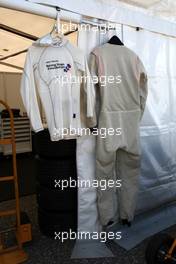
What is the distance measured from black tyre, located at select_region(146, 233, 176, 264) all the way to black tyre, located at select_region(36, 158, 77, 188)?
0.89 meters

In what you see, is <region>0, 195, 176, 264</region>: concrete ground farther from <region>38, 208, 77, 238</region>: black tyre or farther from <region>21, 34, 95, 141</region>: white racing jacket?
<region>21, 34, 95, 141</region>: white racing jacket

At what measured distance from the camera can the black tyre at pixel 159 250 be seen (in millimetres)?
1866

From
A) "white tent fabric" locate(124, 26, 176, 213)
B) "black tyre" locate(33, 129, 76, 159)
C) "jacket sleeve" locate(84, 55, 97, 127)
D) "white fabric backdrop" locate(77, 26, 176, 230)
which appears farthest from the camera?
"white tent fabric" locate(124, 26, 176, 213)

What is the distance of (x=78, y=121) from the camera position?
2.20m

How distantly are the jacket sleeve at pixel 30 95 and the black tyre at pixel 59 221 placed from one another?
912mm

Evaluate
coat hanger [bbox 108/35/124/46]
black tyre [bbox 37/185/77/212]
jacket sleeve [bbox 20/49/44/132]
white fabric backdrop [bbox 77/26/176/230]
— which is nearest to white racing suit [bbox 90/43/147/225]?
coat hanger [bbox 108/35/124/46]

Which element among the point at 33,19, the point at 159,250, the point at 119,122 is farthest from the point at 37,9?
the point at 159,250

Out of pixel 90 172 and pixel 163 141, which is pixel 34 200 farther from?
pixel 163 141

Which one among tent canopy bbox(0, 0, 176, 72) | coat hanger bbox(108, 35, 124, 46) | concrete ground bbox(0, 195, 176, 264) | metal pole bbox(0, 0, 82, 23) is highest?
tent canopy bbox(0, 0, 176, 72)

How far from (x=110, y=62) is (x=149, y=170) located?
1232 mm

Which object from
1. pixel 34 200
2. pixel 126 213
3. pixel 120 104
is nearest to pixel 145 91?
pixel 120 104

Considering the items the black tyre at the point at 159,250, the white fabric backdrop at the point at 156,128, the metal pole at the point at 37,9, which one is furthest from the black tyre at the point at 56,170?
the metal pole at the point at 37,9

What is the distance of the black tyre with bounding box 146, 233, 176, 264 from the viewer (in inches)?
73.5

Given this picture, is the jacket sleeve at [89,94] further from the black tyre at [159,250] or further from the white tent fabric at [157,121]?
the black tyre at [159,250]
